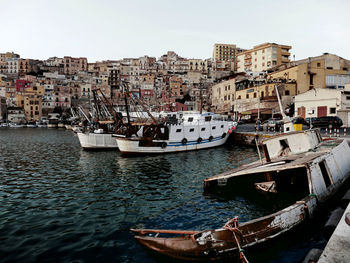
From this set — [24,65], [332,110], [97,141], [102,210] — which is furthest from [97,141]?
[24,65]

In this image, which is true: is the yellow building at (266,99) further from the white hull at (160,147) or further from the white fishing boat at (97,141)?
the white fishing boat at (97,141)

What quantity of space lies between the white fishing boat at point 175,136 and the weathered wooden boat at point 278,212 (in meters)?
13.8

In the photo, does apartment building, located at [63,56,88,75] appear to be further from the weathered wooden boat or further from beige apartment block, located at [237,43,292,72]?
the weathered wooden boat

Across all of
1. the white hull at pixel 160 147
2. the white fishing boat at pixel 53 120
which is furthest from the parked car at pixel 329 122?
the white fishing boat at pixel 53 120

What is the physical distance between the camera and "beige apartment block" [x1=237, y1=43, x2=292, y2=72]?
3371 inches

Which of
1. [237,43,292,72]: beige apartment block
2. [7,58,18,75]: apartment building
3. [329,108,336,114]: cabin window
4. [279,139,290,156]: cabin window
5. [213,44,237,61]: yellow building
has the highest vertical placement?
[213,44,237,61]: yellow building

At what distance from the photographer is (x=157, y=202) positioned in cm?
1210

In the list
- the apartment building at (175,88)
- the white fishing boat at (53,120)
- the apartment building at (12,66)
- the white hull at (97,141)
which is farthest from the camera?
the apartment building at (12,66)

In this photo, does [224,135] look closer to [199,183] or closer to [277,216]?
[199,183]

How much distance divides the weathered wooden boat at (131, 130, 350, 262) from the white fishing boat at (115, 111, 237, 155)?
13814mm

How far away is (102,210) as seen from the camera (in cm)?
1109

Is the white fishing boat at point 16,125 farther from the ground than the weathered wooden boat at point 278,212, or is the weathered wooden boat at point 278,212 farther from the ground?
the white fishing boat at point 16,125

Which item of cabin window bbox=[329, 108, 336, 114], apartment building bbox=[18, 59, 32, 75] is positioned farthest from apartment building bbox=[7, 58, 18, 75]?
cabin window bbox=[329, 108, 336, 114]

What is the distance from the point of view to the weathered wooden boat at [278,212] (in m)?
6.60
